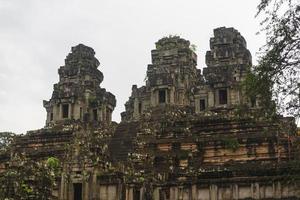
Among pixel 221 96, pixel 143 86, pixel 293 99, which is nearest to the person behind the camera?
pixel 293 99

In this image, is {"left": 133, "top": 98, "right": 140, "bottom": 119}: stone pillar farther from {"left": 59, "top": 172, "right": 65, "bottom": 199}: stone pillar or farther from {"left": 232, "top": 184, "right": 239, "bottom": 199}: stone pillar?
{"left": 232, "top": 184, "right": 239, "bottom": 199}: stone pillar

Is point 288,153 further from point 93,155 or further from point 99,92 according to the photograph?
point 99,92

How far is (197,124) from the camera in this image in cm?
3269

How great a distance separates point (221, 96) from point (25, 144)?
1526 centimetres

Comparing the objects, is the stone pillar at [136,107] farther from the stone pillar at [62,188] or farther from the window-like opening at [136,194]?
the window-like opening at [136,194]

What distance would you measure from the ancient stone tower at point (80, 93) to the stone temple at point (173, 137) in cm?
9

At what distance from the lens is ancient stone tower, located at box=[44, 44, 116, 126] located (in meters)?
43.8

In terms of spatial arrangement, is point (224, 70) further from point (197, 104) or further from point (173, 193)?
point (173, 193)

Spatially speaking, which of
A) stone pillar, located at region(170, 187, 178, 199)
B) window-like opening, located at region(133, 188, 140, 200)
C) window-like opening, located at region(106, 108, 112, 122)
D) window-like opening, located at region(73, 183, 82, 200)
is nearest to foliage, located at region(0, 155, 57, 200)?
window-like opening, located at region(73, 183, 82, 200)

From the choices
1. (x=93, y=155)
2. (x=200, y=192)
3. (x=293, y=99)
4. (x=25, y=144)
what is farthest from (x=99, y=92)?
(x=293, y=99)

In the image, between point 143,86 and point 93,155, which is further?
point 143,86

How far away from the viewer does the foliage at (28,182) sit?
22.0 meters

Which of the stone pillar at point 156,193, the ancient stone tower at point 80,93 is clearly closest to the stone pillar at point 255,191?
the stone pillar at point 156,193

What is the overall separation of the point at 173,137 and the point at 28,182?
35.5 ft
